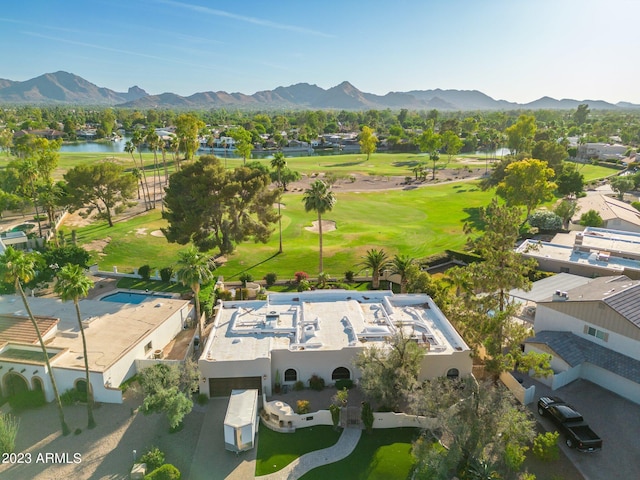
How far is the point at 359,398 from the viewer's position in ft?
90.7

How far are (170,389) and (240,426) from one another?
192 inches

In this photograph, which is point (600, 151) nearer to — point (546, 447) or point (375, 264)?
point (375, 264)

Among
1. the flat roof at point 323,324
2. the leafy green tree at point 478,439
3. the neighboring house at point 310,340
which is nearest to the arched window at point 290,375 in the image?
the neighboring house at point 310,340

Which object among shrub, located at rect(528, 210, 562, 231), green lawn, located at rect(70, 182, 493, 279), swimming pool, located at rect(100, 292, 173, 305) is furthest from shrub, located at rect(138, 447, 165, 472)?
shrub, located at rect(528, 210, 562, 231)

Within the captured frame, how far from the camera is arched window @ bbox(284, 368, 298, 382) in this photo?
94.2ft

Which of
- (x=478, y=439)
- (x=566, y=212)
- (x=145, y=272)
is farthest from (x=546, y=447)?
(x=566, y=212)

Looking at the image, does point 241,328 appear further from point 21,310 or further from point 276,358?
point 21,310

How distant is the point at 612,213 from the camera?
2446 inches

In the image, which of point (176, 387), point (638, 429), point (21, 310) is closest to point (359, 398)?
point (176, 387)

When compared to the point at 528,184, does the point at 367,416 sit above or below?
below

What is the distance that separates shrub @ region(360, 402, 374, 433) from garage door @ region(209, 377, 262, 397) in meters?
6.96

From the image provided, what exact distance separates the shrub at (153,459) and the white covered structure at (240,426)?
3.34 metres

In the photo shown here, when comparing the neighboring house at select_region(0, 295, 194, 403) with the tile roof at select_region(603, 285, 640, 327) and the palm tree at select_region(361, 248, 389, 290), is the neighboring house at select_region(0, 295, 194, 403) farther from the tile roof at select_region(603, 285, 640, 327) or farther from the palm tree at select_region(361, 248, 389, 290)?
the tile roof at select_region(603, 285, 640, 327)

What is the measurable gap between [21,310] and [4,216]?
45201 mm
